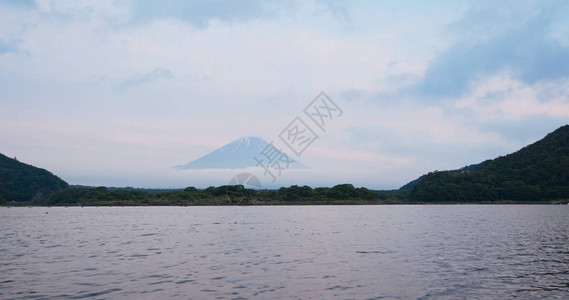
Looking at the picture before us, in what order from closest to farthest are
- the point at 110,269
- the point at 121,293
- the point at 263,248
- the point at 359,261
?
1. the point at 121,293
2. the point at 110,269
3. the point at 359,261
4. the point at 263,248

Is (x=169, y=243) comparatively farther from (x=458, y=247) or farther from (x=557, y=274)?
(x=557, y=274)

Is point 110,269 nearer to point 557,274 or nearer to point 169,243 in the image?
point 169,243

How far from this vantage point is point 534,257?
108 feet

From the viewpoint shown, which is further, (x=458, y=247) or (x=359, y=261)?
(x=458, y=247)

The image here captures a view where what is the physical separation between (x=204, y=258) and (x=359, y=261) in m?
12.3

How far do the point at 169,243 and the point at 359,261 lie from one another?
22384 mm

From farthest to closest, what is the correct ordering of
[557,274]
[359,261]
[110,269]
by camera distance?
[359,261]
[110,269]
[557,274]

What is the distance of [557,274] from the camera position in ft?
84.4

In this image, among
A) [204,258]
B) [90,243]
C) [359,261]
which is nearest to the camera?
[359,261]

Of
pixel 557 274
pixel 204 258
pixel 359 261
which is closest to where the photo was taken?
pixel 557 274

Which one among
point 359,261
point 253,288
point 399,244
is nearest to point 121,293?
point 253,288

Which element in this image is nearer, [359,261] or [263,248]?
[359,261]

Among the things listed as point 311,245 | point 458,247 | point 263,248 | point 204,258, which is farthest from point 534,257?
point 204,258

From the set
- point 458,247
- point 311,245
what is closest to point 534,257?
point 458,247
